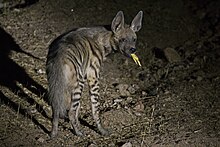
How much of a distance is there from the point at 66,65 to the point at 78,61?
0.81 ft

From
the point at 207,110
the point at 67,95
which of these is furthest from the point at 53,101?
the point at 207,110

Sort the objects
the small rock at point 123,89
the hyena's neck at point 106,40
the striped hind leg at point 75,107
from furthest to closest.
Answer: the small rock at point 123,89 < the hyena's neck at point 106,40 < the striped hind leg at point 75,107

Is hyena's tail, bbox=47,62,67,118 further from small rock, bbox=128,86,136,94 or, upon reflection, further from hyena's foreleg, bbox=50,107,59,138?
small rock, bbox=128,86,136,94

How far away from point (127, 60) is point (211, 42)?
1811mm

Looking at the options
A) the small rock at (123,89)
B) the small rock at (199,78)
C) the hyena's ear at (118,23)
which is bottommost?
the small rock at (199,78)

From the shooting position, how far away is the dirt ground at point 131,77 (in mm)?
5676

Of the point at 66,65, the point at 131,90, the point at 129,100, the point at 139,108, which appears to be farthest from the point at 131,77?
the point at 66,65

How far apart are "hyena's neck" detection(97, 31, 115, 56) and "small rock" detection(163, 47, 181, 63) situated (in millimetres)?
2270

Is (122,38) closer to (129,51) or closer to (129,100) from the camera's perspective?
(129,51)

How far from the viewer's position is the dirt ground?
18.6 ft

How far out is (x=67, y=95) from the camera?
17.2 ft

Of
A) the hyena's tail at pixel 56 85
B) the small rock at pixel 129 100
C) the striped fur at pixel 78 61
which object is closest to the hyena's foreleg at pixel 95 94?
the striped fur at pixel 78 61

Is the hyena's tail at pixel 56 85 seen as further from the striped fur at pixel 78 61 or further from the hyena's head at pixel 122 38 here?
the hyena's head at pixel 122 38

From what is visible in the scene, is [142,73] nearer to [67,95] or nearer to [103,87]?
[103,87]
